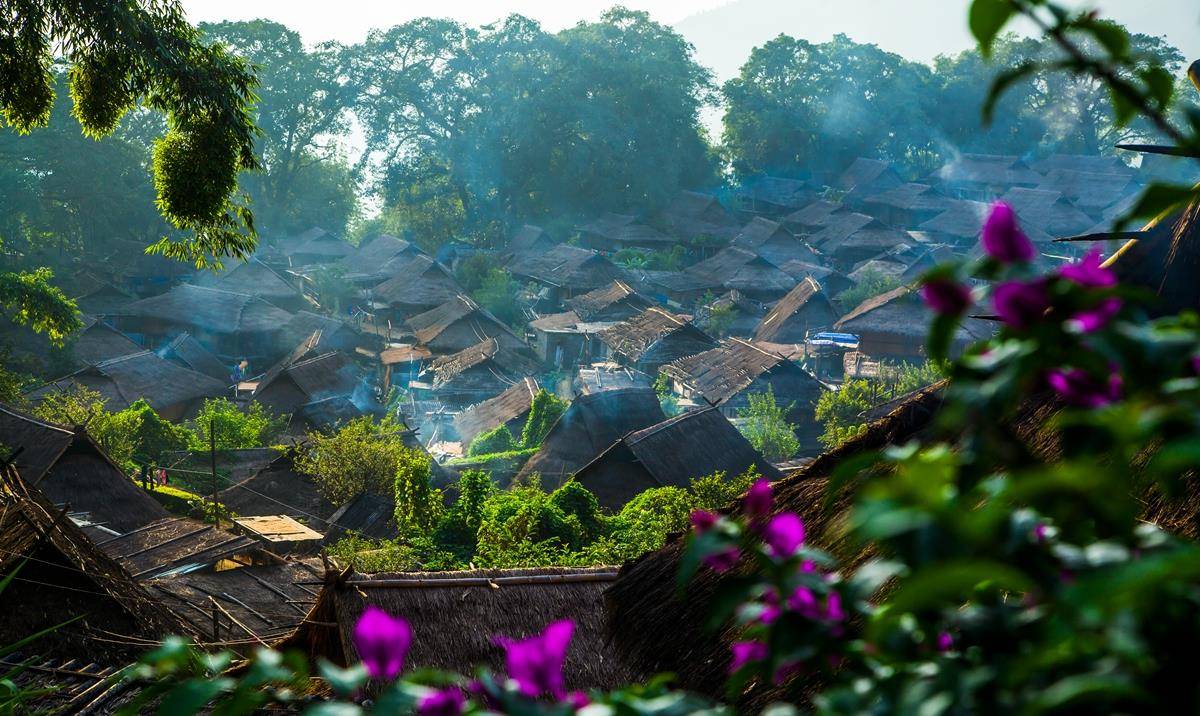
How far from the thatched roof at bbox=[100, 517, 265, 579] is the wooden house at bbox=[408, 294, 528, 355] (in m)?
18.5

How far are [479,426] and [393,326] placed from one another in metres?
13.4

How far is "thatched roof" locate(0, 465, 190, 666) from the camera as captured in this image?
6336 millimetres

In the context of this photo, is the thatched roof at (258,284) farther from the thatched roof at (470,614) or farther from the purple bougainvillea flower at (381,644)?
the purple bougainvillea flower at (381,644)

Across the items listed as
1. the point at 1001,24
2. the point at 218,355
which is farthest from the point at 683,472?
the point at 218,355

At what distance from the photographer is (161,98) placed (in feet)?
27.5

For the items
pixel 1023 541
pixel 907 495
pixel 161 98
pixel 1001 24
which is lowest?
pixel 1023 541

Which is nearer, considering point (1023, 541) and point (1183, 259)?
point (1023, 541)

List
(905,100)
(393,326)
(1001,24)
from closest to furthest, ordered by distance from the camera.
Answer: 1. (1001,24)
2. (393,326)
3. (905,100)

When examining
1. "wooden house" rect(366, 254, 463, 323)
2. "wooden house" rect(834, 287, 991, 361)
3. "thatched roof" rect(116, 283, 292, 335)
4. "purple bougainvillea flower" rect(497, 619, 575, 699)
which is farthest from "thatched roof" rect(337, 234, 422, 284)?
"purple bougainvillea flower" rect(497, 619, 575, 699)

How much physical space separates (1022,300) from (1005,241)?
7 cm

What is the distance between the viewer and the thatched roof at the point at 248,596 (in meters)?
9.77

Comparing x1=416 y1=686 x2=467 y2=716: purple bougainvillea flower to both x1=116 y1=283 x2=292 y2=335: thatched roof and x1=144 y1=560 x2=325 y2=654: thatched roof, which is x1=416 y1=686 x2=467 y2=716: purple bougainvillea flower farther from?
x1=116 y1=283 x2=292 y2=335: thatched roof

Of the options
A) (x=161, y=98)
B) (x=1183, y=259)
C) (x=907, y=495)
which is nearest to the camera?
(x=907, y=495)

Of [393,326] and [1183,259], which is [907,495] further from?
[393,326]
